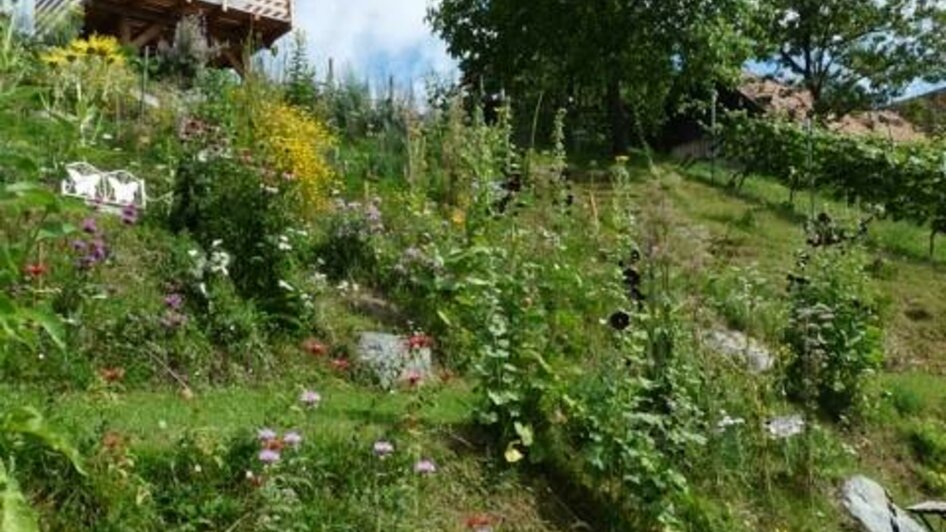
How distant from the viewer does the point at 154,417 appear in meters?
5.75

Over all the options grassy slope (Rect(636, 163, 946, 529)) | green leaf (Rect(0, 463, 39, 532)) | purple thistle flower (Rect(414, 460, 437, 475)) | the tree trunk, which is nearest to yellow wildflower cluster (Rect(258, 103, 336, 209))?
grassy slope (Rect(636, 163, 946, 529))

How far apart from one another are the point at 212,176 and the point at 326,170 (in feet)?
5.89

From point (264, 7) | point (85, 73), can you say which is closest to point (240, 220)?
point (85, 73)

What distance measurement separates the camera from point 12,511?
3.43 m

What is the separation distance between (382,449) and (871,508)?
10.5ft

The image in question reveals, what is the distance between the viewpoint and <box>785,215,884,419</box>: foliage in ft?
26.6

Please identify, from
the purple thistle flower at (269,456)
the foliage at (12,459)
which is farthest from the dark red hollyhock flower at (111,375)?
the foliage at (12,459)

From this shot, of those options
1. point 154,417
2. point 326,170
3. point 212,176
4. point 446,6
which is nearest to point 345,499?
point 154,417

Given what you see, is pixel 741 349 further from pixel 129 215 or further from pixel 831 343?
pixel 129 215

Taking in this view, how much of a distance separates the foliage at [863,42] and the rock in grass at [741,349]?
22380 millimetres

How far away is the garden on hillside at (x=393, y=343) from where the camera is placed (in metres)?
4.94

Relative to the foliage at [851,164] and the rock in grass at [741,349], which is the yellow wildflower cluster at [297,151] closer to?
the rock in grass at [741,349]

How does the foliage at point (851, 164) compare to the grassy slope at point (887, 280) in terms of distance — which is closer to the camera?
the grassy slope at point (887, 280)

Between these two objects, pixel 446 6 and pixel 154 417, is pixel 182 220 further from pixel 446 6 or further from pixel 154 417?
pixel 446 6
